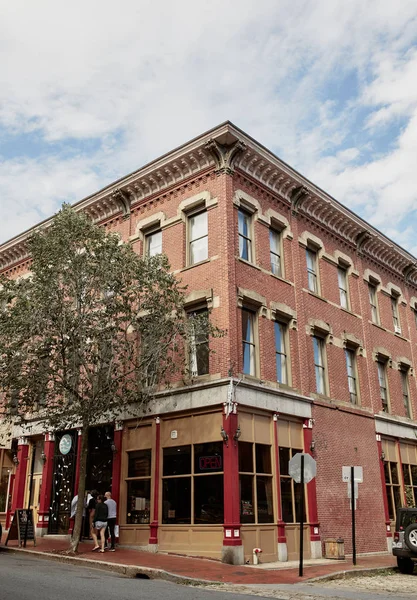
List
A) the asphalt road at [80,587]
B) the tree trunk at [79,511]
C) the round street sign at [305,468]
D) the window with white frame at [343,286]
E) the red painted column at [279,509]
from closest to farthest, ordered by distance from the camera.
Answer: the asphalt road at [80,587] → the round street sign at [305,468] → the tree trunk at [79,511] → the red painted column at [279,509] → the window with white frame at [343,286]

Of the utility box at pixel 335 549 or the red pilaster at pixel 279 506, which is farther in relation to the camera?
the utility box at pixel 335 549

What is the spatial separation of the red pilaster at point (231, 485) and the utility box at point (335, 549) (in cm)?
376

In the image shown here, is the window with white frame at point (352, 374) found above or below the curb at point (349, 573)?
above

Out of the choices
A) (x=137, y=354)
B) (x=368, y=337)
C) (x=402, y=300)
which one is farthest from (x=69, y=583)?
(x=402, y=300)

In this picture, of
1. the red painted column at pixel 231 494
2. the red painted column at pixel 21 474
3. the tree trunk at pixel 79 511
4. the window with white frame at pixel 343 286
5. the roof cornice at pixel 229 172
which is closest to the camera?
the red painted column at pixel 231 494

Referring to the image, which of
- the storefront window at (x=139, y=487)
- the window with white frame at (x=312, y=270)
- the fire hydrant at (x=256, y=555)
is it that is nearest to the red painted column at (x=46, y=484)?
the storefront window at (x=139, y=487)

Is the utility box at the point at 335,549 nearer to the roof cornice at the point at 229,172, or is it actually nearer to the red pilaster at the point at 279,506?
the red pilaster at the point at 279,506

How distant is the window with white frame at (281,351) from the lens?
18.8 metres

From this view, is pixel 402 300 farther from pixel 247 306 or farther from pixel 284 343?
pixel 247 306

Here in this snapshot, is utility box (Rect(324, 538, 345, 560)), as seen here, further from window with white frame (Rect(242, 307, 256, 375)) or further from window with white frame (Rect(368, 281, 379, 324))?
window with white frame (Rect(368, 281, 379, 324))

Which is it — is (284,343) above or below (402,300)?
below

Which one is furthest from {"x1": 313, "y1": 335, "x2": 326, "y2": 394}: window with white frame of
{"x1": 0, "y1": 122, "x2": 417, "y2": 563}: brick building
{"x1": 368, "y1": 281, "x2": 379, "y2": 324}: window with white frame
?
{"x1": 368, "y1": 281, "x2": 379, "y2": 324}: window with white frame

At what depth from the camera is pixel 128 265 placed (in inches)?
647

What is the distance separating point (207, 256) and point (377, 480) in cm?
1058
